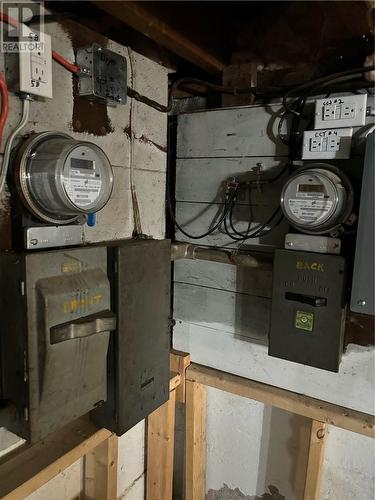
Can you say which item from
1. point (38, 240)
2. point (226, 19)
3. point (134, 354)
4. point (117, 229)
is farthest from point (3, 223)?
point (226, 19)

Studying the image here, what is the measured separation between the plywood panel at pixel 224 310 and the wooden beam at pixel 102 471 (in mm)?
561

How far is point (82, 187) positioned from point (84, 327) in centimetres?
35

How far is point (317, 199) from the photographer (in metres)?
1.09

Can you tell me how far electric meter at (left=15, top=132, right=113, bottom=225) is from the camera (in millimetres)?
874

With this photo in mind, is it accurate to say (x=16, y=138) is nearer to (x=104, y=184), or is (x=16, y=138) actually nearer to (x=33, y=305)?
(x=104, y=184)

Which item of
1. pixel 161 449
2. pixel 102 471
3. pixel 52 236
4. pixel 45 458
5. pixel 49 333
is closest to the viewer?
pixel 49 333

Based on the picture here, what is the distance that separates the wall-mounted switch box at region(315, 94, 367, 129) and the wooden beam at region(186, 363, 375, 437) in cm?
97

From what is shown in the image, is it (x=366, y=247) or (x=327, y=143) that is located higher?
(x=327, y=143)

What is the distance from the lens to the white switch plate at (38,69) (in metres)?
0.86

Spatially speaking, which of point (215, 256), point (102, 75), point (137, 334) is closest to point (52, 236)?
point (137, 334)

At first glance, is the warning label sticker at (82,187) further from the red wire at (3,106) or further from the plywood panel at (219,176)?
the plywood panel at (219,176)

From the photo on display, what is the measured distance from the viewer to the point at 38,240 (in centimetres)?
92

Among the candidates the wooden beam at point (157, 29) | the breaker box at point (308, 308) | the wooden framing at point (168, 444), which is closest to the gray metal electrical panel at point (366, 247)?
the breaker box at point (308, 308)

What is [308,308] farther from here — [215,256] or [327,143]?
[327,143]
